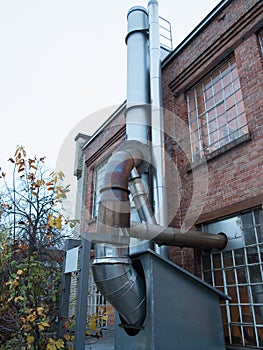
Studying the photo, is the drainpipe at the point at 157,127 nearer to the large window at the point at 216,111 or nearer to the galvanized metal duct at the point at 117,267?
the large window at the point at 216,111

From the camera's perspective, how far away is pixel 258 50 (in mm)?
5496

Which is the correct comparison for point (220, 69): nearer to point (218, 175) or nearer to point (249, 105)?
point (249, 105)

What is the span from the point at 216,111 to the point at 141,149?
1.74 meters

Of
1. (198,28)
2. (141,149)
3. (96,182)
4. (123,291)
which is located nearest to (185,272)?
(123,291)

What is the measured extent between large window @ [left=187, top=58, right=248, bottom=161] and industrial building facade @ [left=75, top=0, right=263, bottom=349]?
2cm

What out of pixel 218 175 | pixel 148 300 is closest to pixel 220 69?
pixel 218 175

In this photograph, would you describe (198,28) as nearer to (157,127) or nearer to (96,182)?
(157,127)

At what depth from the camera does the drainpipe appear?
589 cm

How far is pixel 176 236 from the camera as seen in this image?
505 cm

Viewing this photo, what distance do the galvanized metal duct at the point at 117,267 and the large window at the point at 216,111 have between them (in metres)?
2.49

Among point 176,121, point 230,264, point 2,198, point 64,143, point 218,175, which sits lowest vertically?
point 230,264

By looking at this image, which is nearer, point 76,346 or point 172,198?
point 76,346

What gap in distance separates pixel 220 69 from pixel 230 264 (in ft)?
12.9

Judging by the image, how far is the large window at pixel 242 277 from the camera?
15.0 feet
